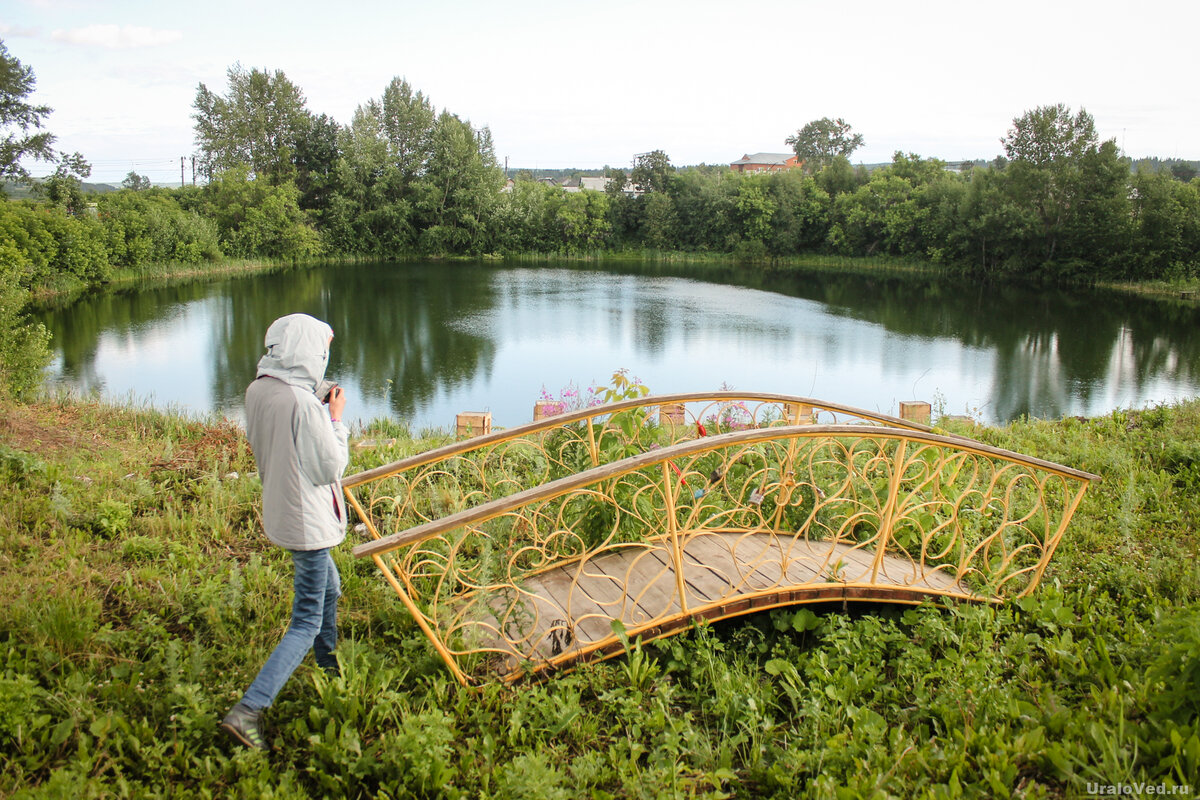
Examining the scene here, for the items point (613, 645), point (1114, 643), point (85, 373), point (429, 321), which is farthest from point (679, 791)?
point (429, 321)

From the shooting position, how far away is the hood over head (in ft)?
8.04

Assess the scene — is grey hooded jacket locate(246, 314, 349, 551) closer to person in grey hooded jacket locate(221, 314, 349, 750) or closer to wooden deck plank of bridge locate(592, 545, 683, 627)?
person in grey hooded jacket locate(221, 314, 349, 750)

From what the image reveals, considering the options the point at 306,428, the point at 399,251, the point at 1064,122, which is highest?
the point at 1064,122

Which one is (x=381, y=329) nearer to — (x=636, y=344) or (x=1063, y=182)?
(x=636, y=344)

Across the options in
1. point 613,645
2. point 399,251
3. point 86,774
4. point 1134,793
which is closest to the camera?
point 1134,793

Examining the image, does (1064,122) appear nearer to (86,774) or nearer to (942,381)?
(942,381)

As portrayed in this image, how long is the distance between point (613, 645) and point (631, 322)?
18.8 metres

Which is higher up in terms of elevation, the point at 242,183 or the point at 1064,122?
the point at 1064,122

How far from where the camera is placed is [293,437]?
2.44 metres

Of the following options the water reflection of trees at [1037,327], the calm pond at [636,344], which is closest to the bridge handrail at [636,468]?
the calm pond at [636,344]

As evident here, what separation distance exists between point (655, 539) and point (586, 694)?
3.66 ft

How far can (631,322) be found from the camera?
70.5 feet

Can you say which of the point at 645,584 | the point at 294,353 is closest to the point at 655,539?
the point at 645,584

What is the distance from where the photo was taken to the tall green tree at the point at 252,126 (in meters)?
41.4
